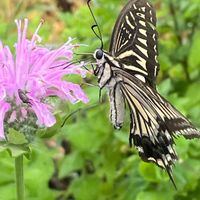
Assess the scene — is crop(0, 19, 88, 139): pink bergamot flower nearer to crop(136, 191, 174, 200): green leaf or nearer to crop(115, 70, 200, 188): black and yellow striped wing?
crop(115, 70, 200, 188): black and yellow striped wing

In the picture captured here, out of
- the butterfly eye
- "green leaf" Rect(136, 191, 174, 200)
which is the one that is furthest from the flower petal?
"green leaf" Rect(136, 191, 174, 200)

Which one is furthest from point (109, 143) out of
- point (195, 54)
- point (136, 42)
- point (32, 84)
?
point (32, 84)

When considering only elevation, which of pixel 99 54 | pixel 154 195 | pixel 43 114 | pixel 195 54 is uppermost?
pixel 195 54

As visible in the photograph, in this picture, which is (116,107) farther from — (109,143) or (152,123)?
(109,143)

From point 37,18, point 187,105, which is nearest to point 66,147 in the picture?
point 37,18

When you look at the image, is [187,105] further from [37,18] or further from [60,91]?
[37,18]
